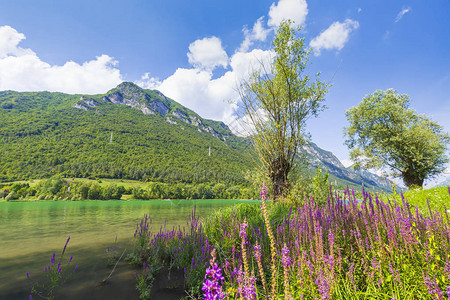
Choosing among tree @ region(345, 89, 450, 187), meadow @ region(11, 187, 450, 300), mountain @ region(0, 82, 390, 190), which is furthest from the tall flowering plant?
mountain @ region(0, 82, 390, 190)

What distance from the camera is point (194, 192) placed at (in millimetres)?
98375

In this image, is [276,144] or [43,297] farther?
[276,144]

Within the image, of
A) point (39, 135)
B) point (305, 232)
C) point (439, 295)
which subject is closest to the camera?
point (439, 295)

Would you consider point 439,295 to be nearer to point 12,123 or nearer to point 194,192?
point 194,192

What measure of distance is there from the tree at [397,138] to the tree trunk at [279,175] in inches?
765

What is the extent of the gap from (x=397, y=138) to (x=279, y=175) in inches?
776

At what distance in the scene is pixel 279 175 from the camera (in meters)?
9.90

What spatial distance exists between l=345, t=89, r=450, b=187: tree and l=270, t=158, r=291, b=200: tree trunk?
1942 centimetres

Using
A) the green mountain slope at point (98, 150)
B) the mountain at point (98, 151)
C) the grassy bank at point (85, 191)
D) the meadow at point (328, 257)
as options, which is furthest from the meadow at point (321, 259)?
the green mountain slope at point (98, 150)

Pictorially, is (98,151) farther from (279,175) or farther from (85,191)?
(279,175)

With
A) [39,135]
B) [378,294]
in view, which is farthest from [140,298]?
[39,135]

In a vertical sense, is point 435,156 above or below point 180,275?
above

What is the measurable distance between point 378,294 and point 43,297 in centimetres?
535

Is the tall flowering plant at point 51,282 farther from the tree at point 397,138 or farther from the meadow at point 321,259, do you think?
the tree at point 397,138
